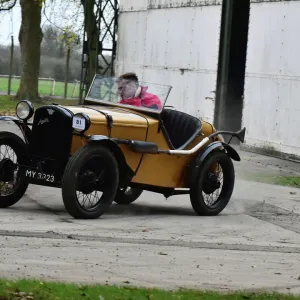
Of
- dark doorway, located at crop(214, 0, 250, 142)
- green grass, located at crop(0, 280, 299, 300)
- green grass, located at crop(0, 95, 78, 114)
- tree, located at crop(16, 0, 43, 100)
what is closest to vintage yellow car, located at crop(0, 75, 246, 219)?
green grass, located at crop(0, 280, 299, 300)

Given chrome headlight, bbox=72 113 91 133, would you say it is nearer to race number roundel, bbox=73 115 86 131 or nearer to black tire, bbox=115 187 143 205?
race number roundel, bbox=73 115 86 131

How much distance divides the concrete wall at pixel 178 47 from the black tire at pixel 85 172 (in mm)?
12758

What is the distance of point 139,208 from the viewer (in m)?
12.5

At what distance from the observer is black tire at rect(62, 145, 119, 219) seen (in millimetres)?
10625

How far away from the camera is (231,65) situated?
24.5m

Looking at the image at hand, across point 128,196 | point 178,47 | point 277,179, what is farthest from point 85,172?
point 178,47

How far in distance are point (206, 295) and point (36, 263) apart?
5.39 ft

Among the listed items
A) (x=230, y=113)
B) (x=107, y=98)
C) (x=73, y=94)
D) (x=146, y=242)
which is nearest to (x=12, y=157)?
(x=107, y=98)

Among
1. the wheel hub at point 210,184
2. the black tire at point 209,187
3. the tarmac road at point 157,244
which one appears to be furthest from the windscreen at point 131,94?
the tarmac road at point 157,244

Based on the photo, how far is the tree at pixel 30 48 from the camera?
3653 centimetres

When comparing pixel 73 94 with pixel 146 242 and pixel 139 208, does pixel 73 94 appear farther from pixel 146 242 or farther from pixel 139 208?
pixel 146 242

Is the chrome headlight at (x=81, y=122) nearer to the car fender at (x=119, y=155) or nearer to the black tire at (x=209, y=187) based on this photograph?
the car fender at (x=119, y=155)

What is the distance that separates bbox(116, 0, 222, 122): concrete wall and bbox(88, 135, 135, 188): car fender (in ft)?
40.7

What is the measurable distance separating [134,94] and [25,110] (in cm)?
141
